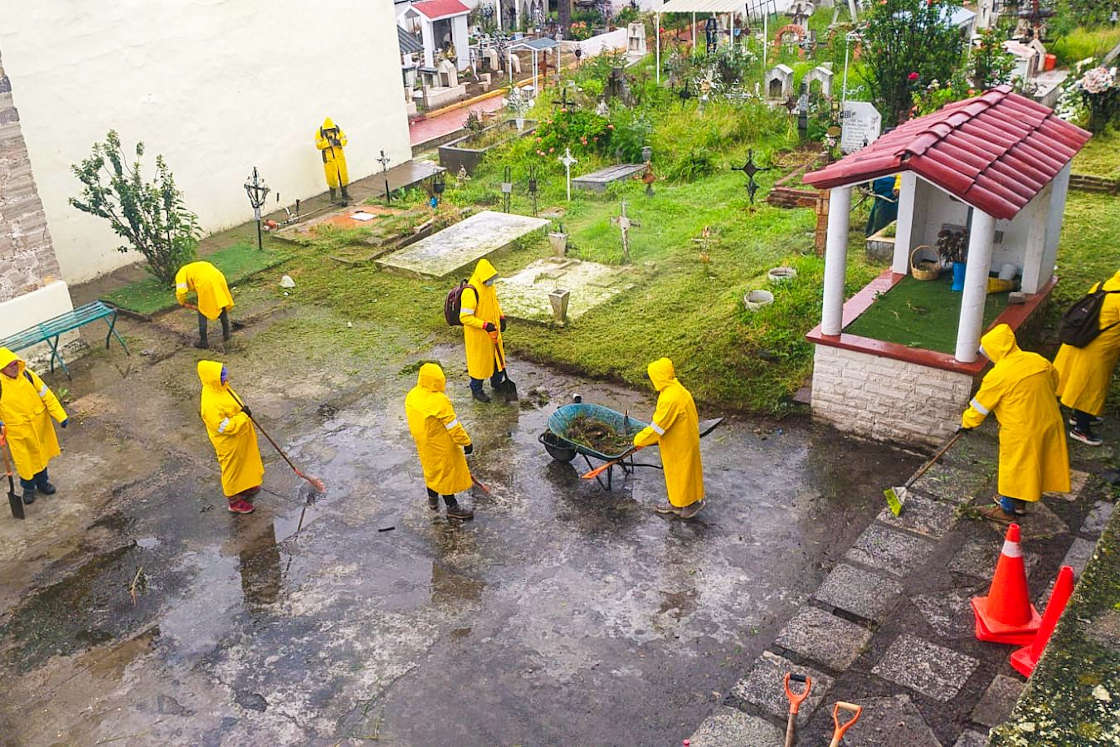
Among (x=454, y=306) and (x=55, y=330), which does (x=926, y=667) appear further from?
(x=55, y=330)

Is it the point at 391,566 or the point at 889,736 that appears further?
the point at 391,566

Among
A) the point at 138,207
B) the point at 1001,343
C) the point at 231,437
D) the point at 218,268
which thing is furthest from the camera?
the point at 218,268

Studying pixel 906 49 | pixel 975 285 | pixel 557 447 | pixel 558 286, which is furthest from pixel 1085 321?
pixel 906 49

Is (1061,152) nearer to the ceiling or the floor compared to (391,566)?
nearer to the ceiling

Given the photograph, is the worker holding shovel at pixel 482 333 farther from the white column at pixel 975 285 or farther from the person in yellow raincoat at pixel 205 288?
the white column at pixel 975 285

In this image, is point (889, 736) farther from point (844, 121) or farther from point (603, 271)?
point (844, 121)

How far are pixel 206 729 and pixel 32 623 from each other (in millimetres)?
2091

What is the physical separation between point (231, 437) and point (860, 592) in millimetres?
5187

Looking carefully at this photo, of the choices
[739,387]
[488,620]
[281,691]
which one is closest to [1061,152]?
[739,387]

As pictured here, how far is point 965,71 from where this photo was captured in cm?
1503

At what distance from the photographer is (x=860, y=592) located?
6.73 metres

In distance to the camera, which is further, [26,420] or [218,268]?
[218,268]

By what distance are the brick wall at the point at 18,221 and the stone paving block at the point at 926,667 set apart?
9958 millimetres

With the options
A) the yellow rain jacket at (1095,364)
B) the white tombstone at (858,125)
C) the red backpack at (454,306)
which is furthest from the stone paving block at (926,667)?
the white tombstone at (858,125)
